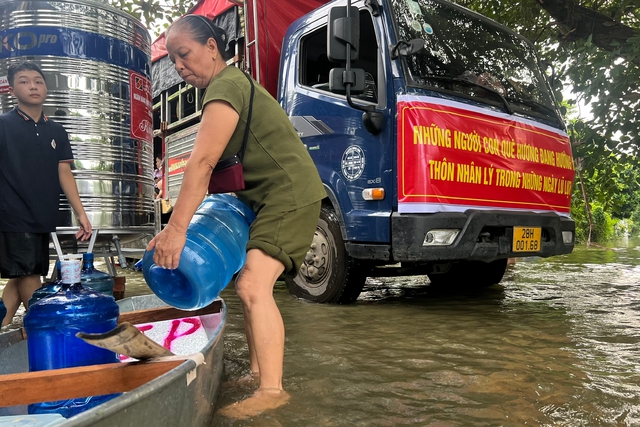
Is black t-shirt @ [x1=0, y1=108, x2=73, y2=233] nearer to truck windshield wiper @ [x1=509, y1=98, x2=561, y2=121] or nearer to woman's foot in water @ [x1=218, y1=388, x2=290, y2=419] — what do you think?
woman's foot in water @ [x1=218, y1=388, x2=290, y2=419]

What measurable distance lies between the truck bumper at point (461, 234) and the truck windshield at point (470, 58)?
3.24 feet

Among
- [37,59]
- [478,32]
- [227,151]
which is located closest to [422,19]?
[478,32]

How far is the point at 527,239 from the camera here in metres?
4.30

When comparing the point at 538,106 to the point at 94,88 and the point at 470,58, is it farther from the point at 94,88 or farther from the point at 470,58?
the point at 94,88

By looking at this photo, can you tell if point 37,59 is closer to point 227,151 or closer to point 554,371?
point 227,151

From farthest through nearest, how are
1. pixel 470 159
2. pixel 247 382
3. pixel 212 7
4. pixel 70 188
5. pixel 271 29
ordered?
pixel 212 7, pixel 271 29, pixel 470 159, pixel 70 188, pixel 247 382

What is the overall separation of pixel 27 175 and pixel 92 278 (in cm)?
92

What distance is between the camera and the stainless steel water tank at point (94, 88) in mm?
A: 3928

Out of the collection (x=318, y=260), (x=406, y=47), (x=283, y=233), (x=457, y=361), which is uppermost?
(x=406, y=47)

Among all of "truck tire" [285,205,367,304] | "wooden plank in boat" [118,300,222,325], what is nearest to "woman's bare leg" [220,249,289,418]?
"wooden plank in boat" [118,300,222,325]

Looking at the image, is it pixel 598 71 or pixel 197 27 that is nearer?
pixel 197 27

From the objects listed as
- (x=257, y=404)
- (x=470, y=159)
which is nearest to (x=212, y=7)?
(x=470, y=159)

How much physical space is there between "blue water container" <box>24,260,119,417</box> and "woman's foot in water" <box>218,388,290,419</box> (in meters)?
0.48

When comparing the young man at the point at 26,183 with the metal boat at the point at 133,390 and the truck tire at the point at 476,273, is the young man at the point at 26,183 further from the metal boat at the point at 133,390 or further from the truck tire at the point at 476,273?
the truck tire at the point at 476,273
